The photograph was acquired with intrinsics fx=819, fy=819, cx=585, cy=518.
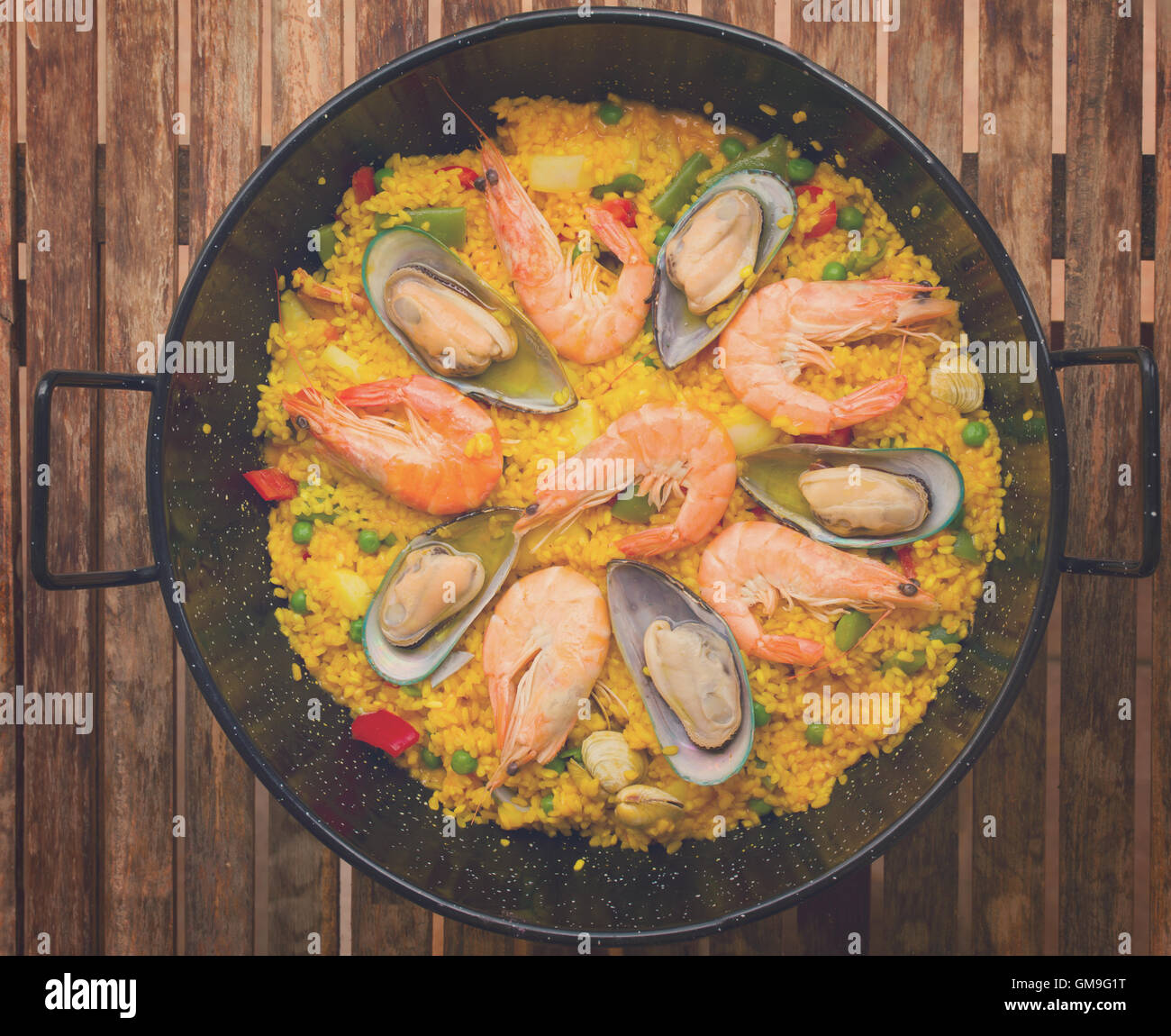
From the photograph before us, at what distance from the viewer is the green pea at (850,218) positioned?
7.59 ft

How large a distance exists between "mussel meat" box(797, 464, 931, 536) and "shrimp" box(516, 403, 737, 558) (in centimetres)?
24

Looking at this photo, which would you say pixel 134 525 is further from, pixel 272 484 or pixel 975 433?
pixel 975 433

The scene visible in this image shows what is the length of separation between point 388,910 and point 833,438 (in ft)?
6.22

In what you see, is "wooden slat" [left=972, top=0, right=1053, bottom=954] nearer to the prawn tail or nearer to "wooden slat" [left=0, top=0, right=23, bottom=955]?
the prawn tail

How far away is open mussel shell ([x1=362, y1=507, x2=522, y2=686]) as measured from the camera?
230cm

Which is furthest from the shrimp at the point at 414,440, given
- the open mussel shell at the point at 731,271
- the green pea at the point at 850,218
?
the green pea at the point at 850,218

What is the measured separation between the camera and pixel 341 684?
2342 mm

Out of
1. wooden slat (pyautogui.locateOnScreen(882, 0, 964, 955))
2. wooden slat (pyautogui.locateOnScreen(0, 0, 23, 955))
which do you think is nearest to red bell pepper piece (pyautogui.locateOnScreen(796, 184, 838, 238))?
wooden slat (pyautogui.locateOnScreen(882, 0, 964, 955))

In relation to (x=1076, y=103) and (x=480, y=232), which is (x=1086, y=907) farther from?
(x=480, y=232)

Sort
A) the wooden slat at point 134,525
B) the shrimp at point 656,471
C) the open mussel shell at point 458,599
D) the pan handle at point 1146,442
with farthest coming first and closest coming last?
the wooden slat at point 134,525
the open mussel shell at point 458,599
the shrimp at point 656,471
the pan handle at point 1146,442

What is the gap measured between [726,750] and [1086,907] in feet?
4.03

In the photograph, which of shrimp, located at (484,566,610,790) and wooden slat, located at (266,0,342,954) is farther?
wooden slat, located at (266,0,342,954)

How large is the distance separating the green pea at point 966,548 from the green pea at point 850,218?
36.0 inches

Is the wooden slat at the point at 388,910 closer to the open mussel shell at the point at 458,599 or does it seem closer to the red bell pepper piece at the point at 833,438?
the open mussel shell at the point at 458,599
